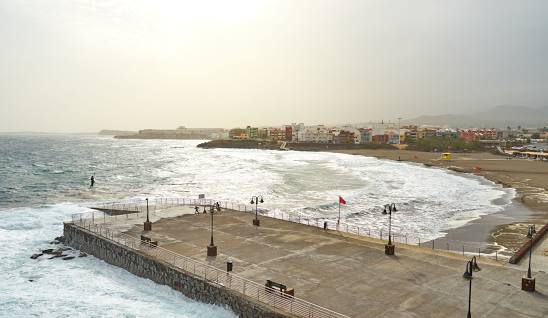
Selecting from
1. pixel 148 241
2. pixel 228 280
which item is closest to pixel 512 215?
pixel 228 280

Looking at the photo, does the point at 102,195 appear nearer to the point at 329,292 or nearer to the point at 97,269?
the point at 97,269

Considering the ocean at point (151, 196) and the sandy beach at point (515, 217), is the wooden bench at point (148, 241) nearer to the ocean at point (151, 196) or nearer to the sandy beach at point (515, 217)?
the ocean at point (151, 196)

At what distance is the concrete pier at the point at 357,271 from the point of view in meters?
15.8

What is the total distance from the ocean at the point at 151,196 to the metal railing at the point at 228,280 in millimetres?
1252

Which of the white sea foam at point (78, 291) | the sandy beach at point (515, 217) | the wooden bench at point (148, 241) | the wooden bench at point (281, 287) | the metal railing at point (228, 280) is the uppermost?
the wooden bench at point (281, 287)

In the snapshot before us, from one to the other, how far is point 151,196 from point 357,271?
38.0m

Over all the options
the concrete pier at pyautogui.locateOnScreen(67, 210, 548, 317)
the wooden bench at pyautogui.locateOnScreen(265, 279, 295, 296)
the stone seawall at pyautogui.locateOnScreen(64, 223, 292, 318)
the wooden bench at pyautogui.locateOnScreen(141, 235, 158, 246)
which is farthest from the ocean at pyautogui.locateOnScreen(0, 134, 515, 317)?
the concrete pier at pyautogui.locateOnScreen(67, 210, 548, 317)

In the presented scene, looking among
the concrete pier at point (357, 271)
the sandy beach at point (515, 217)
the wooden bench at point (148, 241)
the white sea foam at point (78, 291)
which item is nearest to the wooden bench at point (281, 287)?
the concrete pier at point (357, 271)

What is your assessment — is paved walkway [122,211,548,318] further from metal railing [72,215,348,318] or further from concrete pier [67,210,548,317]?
metal railing [72,215,348,318]

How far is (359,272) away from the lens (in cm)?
1939

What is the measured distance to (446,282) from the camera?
59.3 ft

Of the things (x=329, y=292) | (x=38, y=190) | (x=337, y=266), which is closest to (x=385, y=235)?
(x=337, y=266)

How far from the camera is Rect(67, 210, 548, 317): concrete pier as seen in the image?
620 inches

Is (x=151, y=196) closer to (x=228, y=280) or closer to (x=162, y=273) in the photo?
(x=162, y=273)
